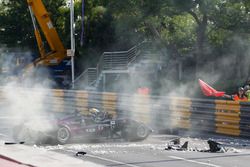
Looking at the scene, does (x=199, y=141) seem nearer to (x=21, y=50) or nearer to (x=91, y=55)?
(x=91, y=55)

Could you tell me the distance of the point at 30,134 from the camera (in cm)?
1416

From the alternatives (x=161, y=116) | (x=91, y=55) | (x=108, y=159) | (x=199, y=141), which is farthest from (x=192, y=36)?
(x=108, y=159)

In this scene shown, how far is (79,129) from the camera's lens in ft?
47.7

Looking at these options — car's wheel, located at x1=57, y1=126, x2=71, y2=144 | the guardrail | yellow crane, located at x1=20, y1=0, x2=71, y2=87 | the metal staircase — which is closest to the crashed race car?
car's wheel, located at x1=57, y1=126, x2=71, y2=144

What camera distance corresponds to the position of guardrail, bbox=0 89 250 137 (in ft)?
51.1

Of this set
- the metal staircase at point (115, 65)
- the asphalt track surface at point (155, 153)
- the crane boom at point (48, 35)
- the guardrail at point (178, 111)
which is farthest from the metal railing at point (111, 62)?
the asphalt track surface at point (155, 153)

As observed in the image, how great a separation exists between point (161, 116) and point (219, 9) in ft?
35.1

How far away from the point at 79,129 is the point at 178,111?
402 centimetres

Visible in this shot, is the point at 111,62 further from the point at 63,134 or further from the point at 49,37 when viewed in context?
the point at 63,134

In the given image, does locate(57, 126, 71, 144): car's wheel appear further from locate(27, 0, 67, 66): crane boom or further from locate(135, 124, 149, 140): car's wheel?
locate(27, 0, 67, 66): crane boom

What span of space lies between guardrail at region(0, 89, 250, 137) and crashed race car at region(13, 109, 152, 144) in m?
2.06

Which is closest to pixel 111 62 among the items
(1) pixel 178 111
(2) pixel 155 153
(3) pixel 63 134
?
(1) pixel 178 111

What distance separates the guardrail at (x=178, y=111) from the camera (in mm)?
15562

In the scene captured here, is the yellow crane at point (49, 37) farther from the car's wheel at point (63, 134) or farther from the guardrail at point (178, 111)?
the car's wheel at point (63, 134)
